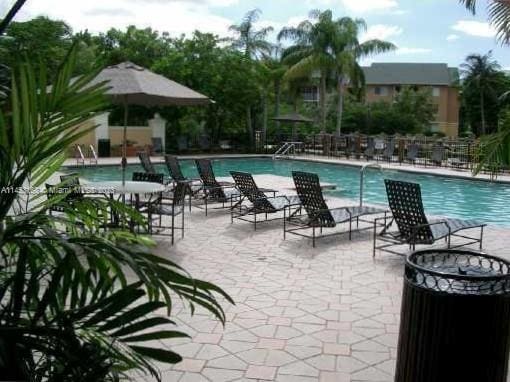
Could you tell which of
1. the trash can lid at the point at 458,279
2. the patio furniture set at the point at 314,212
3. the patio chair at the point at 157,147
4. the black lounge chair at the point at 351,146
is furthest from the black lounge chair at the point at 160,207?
the black lounge chair at the point at 351,146

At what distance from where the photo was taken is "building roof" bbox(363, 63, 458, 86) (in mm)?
58562

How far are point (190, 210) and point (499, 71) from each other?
44186 millimetres

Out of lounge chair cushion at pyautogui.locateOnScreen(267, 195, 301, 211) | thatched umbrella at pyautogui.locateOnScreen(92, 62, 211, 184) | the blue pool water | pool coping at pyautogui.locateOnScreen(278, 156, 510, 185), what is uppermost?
thatched umbrella at pyautogui.locateOnScreen(92, 62, 211, 184)

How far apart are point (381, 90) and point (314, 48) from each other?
32913 millimetres

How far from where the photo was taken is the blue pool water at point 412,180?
42.8 feet

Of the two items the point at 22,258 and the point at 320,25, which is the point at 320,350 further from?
the point at 320,25

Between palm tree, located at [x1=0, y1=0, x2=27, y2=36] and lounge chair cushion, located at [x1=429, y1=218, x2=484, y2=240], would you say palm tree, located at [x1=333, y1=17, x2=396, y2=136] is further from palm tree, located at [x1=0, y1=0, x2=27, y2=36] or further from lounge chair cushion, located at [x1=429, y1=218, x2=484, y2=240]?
palm tree, located at [x1=0, y1=0, x2=27, y2=36]

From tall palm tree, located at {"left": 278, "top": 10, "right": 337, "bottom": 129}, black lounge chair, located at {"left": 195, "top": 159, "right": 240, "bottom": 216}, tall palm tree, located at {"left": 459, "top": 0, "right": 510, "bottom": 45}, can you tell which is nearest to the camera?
tall palm tree, located at {"left": 459, "top": 0, "right": 510, "bottom": 45}

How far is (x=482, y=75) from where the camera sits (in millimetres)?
47156

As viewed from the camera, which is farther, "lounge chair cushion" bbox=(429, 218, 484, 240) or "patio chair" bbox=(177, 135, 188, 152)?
"patio chair" bbox=(177, 135, 188, 152)

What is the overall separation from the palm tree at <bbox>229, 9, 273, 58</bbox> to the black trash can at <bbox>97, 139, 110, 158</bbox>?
9336 millimetres

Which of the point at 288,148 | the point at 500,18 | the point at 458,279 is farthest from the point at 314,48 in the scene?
the point at 458,279

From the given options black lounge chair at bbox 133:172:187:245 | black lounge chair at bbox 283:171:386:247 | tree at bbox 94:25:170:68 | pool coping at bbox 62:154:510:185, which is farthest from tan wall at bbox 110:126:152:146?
black lounge chair at bbox 283:171:386:247

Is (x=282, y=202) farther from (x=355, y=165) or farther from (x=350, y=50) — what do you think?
(x=350, y=50)
